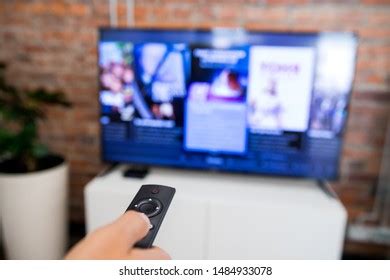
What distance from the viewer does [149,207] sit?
0.51m

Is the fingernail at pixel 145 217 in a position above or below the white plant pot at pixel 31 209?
above

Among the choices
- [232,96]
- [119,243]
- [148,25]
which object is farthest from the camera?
[148,25]

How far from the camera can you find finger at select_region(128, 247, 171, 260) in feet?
1.43

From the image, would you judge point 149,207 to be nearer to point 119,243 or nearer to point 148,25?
point 119,243

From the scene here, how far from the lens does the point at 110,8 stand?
1.79 meters

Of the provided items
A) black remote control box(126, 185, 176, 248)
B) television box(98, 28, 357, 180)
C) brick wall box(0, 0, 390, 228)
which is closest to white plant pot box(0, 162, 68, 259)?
brick wall box(0, 0, 390, 228)

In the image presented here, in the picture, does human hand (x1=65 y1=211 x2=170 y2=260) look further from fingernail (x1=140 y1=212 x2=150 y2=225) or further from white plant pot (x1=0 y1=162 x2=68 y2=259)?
white plant pot (x1=0 y1=162 x2=68 y2=259)

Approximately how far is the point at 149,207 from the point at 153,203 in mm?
12

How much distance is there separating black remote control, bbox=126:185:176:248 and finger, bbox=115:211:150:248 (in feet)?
0.04

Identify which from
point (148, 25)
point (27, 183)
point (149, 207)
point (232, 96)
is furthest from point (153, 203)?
point (148, 25)

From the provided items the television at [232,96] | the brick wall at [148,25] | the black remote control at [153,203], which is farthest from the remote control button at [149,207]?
the brick wall at [148,25]

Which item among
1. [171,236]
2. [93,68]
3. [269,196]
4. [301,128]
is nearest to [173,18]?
[93,68]

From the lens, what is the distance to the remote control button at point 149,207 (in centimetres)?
50

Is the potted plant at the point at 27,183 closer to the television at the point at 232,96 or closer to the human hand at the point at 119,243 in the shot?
the television at the point at 232,96
